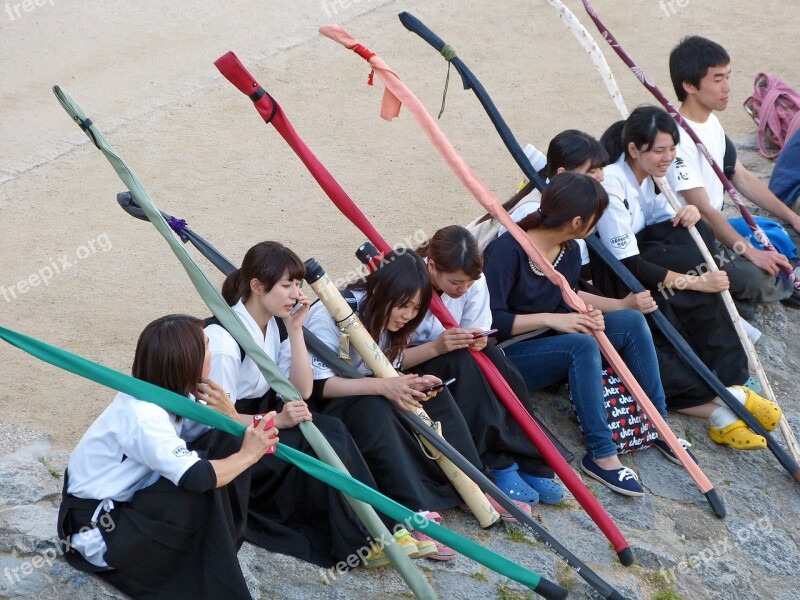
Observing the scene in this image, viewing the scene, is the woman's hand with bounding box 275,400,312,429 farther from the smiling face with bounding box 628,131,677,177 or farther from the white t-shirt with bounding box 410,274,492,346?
the smiling face with bounding box 628,131,677,177

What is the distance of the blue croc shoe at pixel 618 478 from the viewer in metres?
3.90

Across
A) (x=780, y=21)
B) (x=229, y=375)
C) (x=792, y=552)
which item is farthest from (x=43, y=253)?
(x=780, y=21)

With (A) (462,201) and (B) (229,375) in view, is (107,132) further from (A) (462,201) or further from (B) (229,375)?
(B) (229,375)

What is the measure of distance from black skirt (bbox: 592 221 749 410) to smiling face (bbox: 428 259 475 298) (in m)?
1.03

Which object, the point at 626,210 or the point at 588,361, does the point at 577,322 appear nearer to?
the point at 588,361

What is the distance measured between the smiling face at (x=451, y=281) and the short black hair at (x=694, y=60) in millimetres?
1949

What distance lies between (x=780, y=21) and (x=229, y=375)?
23.0 ft

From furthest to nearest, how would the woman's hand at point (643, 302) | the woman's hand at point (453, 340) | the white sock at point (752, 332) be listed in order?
the white sock at point (752, 332), the woman's hand at point (643, 302), the woman's hand at point (453, 340)

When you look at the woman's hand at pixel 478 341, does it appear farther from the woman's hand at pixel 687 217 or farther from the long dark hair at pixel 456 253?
the woman's hand at pixel 687 217

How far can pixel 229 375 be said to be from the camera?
3.13m

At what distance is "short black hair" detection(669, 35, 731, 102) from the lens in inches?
192

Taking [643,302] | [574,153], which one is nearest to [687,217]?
[643,302]

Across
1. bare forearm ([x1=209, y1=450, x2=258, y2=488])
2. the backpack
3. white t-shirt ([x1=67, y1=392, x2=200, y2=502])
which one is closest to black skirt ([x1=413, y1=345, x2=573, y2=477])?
bare forearm ([x1=209, y1=450, x2=258, y2=488])

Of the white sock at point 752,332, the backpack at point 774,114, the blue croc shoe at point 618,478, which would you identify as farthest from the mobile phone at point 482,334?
the backpack at point 774,114
